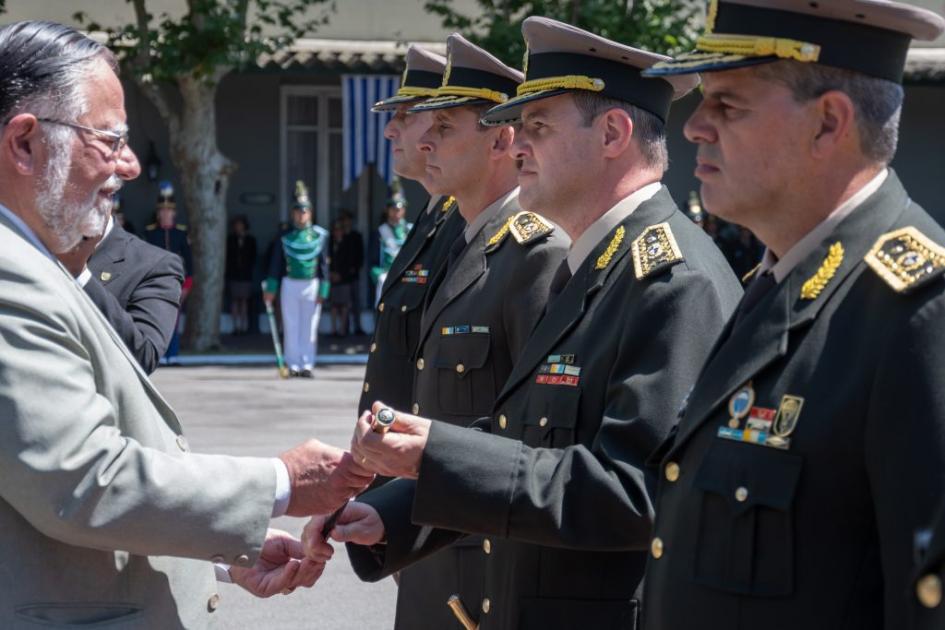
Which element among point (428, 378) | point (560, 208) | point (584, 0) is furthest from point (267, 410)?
point (560, 208)

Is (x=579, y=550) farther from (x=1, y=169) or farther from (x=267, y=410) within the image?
(x=267, y=410)

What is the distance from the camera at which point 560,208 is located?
11.6 feet

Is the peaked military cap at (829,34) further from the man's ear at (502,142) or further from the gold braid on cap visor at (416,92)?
the gold braid on cap visor at (416,92)

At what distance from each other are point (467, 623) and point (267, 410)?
1005 cm

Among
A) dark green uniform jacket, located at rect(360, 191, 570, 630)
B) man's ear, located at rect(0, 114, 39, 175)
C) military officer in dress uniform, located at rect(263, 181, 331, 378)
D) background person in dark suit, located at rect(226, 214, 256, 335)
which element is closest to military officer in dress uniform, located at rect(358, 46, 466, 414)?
dark green uniform jacket, located at rect(360, 191, 570, 630)

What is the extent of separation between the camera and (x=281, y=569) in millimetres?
3453

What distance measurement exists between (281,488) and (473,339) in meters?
1.38

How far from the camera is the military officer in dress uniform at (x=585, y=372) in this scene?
2932mm

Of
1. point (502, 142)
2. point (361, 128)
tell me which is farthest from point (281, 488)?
point (361, 128)

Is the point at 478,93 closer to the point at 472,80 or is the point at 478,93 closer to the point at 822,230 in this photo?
the point at 472,80

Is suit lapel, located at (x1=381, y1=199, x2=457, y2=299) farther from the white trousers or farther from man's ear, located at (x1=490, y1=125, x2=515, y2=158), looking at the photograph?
the white trousers

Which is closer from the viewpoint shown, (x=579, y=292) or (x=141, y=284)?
(x=579, y=292)

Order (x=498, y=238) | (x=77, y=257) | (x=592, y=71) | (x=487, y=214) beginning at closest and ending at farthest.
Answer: (x=592, y=71), (x=77, y=257), (x=498, y=238), (x=487, y=214)

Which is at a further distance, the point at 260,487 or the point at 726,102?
the point at 260,487
